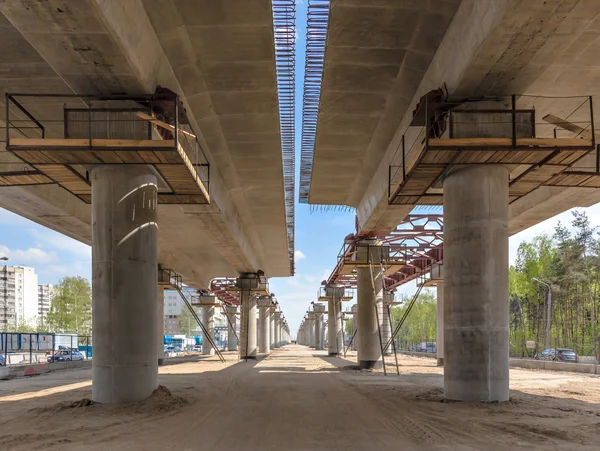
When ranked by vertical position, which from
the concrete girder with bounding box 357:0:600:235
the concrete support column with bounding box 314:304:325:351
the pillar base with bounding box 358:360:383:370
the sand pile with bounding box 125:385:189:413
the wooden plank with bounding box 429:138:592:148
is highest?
the concrete girder with bounding box 357:0:600:235

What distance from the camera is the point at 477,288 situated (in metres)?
14.6

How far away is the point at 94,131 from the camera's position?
13805mm

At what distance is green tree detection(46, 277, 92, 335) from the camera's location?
8119 centimetres

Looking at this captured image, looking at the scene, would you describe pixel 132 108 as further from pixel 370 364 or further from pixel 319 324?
pixel 319 324

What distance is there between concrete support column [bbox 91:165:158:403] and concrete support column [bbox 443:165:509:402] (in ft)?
24.6

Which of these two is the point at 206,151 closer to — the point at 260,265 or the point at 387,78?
the point at 387,78

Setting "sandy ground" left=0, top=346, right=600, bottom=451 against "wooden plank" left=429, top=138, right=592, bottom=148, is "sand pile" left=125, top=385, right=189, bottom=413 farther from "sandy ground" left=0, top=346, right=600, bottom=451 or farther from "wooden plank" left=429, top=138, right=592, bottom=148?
"wooden plank" left=429, top=138, right=592, bottom=148

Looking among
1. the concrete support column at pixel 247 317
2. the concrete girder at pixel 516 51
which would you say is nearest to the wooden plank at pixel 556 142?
the concrete girder at pixel 516 51

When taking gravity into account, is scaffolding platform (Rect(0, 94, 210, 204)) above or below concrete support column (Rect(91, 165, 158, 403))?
above

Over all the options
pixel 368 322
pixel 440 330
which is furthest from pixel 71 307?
pixel 368 322

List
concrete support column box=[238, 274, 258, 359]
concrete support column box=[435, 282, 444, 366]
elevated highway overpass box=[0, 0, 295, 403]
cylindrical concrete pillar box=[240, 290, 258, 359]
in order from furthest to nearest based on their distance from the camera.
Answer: cylindrical concrete pillar box=[240, 290, 258, 359] → concrete support column box=[238, 274, 258, 359] → concrete support column box=[435, 282, 444, 366] → elevated highway overpass box=[0, 0, 295, 403]

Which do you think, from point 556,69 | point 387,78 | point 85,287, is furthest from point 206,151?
point 85,287

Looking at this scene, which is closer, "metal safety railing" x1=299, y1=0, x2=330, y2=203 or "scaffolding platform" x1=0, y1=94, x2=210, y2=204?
"metal safety railing" x1=299, y1=0, x2=330, y2=203

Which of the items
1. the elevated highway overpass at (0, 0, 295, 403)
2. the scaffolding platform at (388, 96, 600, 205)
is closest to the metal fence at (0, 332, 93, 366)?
the elevated highway overpass at (0, 0, 295, 403)
